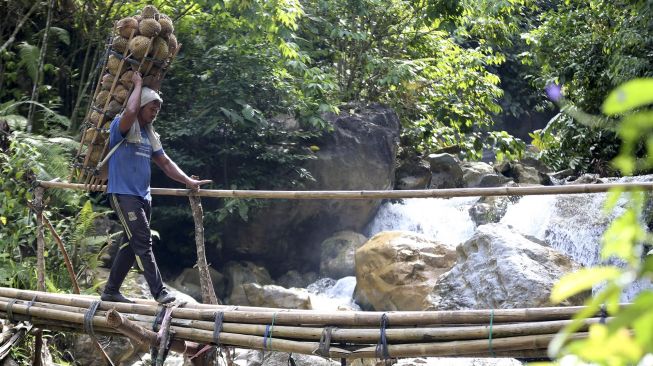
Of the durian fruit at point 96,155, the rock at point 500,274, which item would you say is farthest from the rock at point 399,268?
the durian fruit at point 96,155

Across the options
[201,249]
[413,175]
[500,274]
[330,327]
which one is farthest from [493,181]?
[330,327]

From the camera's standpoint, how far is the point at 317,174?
11273mm

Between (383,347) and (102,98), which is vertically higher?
(102,98)

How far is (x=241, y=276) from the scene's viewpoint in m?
10.7

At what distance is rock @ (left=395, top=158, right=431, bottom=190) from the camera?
41.2ft

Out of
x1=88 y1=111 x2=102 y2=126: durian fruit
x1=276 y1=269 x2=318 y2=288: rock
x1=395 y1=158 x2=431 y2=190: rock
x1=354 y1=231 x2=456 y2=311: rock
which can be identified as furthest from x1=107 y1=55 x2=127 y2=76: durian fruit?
x1=395 y1=158 x2=431 y2=190: rock

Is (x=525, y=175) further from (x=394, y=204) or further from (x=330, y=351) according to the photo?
(x=330, y=351)

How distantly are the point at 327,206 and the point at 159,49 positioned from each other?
292 inches

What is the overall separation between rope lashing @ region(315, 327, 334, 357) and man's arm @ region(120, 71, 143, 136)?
1.44 m

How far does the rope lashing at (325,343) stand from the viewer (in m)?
3.67

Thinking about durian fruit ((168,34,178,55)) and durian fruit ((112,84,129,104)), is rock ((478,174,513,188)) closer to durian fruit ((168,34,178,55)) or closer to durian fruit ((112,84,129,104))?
durian fruit ((168,34,178,55))

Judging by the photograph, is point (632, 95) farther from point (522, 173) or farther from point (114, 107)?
point (522, 173)

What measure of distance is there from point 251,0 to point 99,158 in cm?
499

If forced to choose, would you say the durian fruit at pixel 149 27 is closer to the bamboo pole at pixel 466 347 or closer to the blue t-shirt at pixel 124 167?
the blue t-shirt at pixel 124 167
